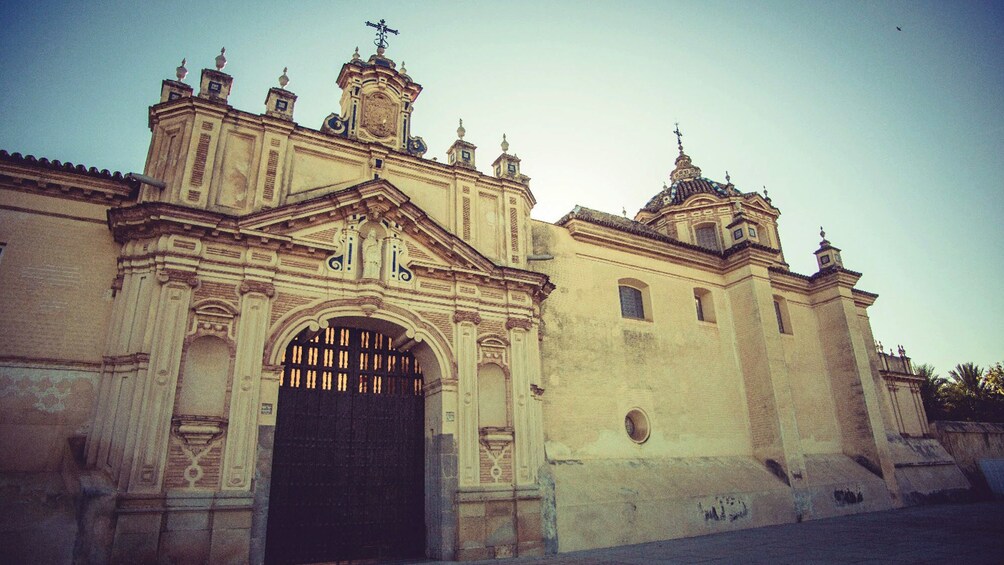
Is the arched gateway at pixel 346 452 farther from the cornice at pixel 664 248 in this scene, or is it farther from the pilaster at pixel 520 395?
the cornice at pixel 664 248

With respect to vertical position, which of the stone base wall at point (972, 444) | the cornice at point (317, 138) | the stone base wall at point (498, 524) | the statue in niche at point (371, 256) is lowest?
the stone base wall at point (498, 524)

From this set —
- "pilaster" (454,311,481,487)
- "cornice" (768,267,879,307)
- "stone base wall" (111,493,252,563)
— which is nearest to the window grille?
"cornice" (768,267,879,307)

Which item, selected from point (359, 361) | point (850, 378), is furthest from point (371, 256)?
point (850, 378)

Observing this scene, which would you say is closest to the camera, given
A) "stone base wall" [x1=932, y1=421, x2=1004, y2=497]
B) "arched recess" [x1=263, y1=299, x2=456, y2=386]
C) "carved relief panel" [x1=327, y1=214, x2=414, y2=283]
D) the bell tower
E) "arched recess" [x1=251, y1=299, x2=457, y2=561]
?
"arched recess" [x1=251, y1=299, x2=457, y2=561]

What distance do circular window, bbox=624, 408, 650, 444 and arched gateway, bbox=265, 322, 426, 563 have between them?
22.3ft

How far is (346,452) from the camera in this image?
13.6 m

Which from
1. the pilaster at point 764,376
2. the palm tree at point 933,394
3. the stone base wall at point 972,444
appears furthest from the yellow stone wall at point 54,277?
the palm tree at point 933,394

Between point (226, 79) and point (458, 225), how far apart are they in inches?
274

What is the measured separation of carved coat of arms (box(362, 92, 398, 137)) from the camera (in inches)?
650

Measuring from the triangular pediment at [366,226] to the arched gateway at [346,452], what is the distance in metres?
2.30

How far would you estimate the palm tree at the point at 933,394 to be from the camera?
40469 millimetres

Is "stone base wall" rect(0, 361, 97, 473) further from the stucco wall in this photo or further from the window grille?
the window grille

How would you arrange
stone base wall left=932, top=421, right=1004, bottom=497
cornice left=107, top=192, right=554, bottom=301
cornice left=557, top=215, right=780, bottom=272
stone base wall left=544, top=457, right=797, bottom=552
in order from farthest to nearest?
stone base wall left=932, top=421, right=1004, bottom=497, cornice left=557, top=215, right=780, bottom=272, stone base wall left=544, top=457, right=797, bottom=552, cornice left=107, top=192, right=554, bottom=301

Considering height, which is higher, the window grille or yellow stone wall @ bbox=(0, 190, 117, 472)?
the window grille
